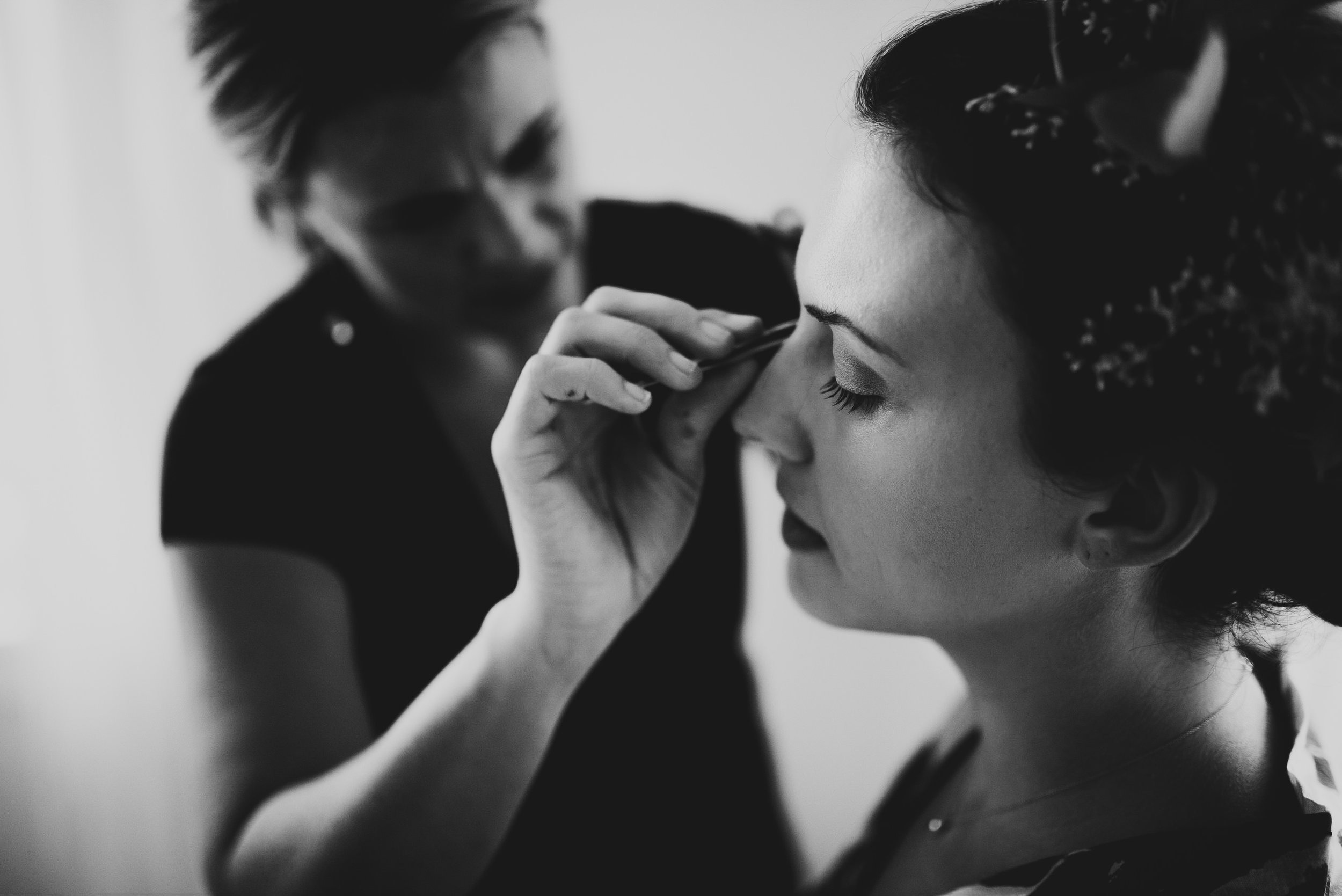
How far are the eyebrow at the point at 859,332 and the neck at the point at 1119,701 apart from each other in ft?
0.97

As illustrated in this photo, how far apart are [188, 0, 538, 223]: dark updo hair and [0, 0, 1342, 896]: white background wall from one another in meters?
0.09

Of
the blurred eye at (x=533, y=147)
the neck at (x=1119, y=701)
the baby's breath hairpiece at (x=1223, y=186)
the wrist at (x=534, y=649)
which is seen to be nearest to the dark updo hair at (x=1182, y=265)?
the baby's breath hairpiece at (x=1223, y=186)

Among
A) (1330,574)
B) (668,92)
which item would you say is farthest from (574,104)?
(1330,574)

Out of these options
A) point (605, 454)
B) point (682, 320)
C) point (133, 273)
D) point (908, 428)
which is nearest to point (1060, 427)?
point (908, 428)

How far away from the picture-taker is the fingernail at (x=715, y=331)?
853 mm

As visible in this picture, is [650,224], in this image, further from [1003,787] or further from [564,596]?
[1003,787]

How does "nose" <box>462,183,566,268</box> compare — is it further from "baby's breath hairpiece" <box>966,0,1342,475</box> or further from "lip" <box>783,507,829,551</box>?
"baby's breath hairpiece" <box>966,0,1342,475</box>

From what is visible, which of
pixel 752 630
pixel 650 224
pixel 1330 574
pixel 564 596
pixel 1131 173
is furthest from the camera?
pixel 752 630

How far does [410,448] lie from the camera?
3.48ft

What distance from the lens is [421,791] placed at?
0.91 m

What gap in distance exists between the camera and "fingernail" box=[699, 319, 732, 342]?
2.80 feet

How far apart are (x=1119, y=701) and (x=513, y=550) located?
67 centimetres

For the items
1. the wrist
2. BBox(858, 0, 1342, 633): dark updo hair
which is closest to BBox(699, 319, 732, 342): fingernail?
BBox(858, 0, 1342, 633): dark updo hair

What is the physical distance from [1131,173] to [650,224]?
654 millimetres
